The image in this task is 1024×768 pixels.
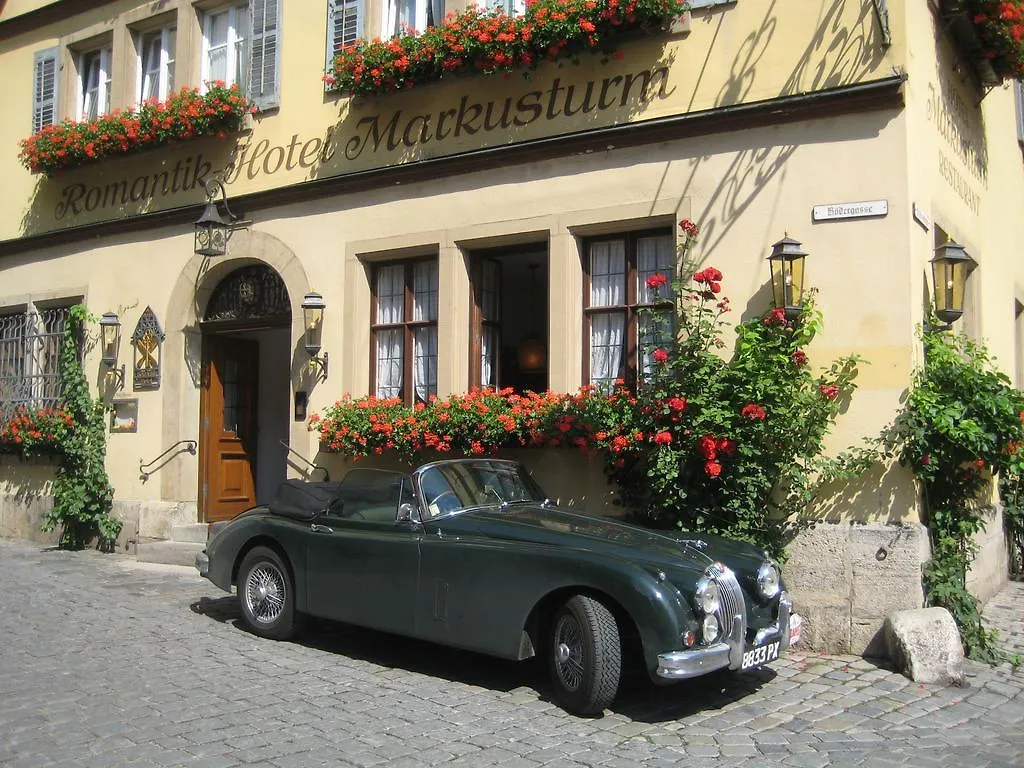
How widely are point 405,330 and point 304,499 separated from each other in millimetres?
2945

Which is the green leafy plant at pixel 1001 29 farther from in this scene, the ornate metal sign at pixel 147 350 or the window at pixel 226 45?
the ornate metal sign at pixel 147 350

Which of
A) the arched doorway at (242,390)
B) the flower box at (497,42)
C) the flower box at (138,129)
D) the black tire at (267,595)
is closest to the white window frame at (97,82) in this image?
the flower box at (138,129)

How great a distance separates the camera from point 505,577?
18.6ft

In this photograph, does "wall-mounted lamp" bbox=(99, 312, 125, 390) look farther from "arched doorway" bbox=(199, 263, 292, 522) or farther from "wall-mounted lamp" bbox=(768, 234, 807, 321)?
"wall-mounted lamp" bbox=(768, 234, 807, 321)

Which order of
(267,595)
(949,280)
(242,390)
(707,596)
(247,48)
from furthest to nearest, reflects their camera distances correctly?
(242,390) → (247,48) → (949,280) → (267,595) → (707,596)

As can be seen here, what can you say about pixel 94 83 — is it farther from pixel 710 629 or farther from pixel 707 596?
pixel 710 629

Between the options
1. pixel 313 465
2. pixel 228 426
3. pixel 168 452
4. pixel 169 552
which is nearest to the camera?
pixel 313 465

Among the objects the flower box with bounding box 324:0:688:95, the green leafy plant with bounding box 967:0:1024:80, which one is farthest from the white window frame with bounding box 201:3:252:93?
the green leafy plant with bounding box 967:0:1024:80

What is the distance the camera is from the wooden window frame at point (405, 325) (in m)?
9.66

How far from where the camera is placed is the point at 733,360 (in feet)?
24.1

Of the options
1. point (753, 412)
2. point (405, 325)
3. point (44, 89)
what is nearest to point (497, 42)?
point (405, 325)

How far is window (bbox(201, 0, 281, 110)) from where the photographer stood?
10711 millimetres

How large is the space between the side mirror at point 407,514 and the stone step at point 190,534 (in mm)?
5143

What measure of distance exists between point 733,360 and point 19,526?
31.8 ft
